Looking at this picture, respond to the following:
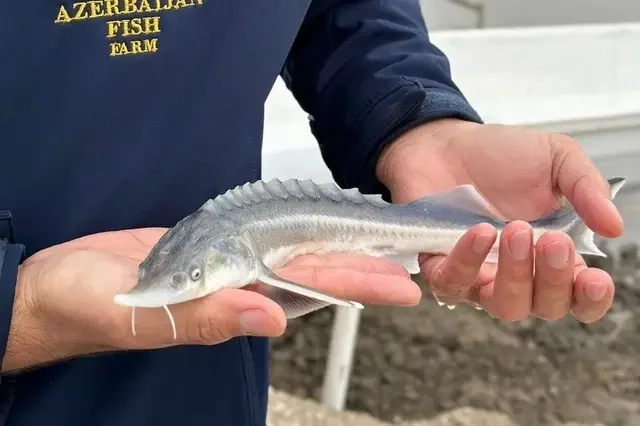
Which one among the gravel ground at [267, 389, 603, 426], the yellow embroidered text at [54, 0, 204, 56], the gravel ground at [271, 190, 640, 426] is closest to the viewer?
the yellow embroidered text at [54, 0, 204, 56]

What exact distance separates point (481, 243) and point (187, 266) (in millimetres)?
204

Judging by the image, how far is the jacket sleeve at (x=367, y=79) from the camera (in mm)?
738

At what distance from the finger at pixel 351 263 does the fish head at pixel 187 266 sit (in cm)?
7

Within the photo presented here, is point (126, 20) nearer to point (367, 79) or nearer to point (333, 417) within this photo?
point (367, 79)

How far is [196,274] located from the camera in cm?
46

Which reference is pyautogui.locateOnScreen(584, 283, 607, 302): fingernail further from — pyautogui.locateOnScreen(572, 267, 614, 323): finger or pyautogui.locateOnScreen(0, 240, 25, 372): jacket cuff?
pyautogui.locateOnScreen(0, 240, 25, 372): jacket cuff

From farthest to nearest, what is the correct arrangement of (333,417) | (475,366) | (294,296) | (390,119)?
(475,366)
(333,417)
(390,119)
(294,296)

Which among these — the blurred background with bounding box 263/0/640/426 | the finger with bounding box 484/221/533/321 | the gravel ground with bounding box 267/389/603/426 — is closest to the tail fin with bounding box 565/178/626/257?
the finger with bounding box 484/221/533/321

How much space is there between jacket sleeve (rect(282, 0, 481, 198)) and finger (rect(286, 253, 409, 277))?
0.16 m

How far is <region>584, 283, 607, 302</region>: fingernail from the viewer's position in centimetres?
55

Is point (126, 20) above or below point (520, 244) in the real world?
above

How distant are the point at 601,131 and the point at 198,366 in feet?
3.81

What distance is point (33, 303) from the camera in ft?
1.58

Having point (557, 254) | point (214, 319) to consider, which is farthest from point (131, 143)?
point (557, 254)
